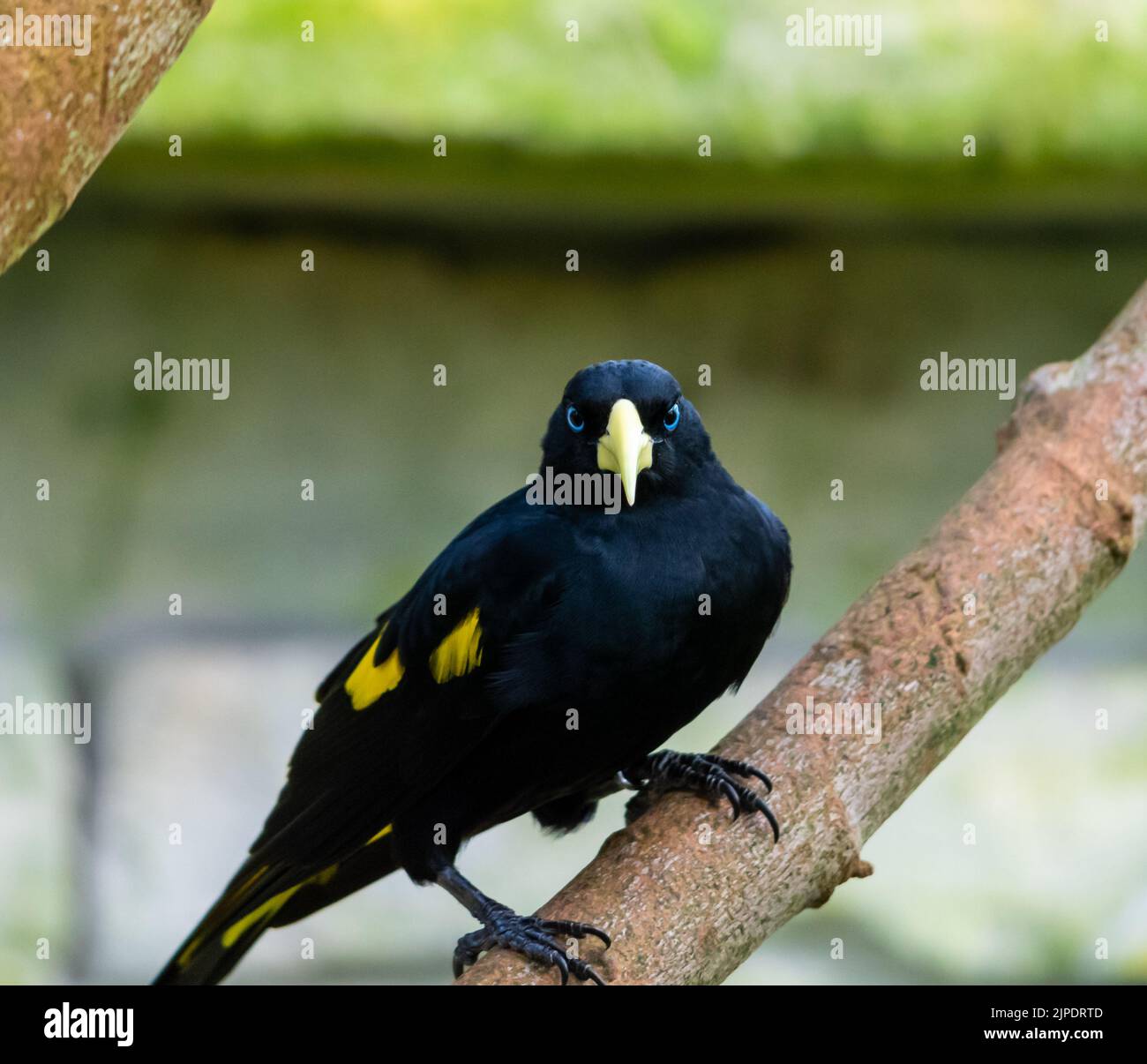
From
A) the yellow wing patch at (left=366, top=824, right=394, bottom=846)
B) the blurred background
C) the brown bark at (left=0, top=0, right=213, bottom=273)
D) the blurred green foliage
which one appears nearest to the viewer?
the brown bark at (left=0, top=0, right=213, bottom=273)

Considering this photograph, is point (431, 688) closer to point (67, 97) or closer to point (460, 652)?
point (460, 652)

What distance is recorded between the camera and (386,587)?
9.37 ft

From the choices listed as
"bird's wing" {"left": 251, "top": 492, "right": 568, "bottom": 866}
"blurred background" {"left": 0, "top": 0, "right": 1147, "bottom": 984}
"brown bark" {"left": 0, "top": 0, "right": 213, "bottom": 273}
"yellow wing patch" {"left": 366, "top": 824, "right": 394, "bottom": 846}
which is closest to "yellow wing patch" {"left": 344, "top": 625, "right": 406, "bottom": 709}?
"bird's wing" {"left": 251, "top": 492, "right": 568, "bottom": 866}

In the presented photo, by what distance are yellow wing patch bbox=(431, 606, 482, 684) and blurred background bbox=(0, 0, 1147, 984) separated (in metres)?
1.27

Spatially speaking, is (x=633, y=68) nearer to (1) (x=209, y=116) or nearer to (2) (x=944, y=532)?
(1) (x=209, y=116)

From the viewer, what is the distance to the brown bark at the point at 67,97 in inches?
38.7

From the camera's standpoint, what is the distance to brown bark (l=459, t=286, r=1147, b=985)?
1281 mm

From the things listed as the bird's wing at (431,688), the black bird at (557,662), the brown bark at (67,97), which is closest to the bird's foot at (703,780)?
→ the black bird at (557,662)

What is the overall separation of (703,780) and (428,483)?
1.55 meters

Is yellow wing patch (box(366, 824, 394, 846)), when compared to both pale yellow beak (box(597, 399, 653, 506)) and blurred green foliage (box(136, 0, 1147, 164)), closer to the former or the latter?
pale yellow beak (box(597, 399, 653, 506))

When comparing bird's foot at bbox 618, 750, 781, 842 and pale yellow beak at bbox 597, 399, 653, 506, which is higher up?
pale yellow beak at bbox 597, 399, 653, 506

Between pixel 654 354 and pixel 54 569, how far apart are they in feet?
4.32

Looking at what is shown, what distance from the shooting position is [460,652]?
1.43 m

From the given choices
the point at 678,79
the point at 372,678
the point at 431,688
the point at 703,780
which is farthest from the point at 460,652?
the point at 678,79
